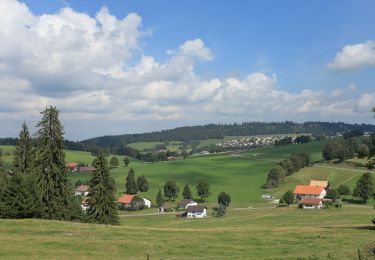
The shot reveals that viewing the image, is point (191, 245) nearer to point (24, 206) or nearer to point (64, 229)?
point (64, 229)

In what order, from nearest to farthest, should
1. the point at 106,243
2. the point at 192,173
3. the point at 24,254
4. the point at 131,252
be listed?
the point at 24,254, the point at 131,252, the point at 106,243, the point at 192,173

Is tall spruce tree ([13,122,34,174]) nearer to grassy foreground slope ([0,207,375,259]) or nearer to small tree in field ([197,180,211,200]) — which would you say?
grassy foreground slope ([0,207,375,259])

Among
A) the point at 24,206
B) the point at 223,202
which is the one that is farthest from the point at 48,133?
the point at 223,202

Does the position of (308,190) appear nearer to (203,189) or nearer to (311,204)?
(311,204)

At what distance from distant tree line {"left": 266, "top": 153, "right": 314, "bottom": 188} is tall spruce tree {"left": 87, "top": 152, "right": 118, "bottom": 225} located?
107m

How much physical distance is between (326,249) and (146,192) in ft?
445

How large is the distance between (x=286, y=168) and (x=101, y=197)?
124m

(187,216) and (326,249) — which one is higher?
(326,249)

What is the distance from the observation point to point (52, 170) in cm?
5138

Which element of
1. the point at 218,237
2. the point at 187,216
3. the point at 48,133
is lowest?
the point at 187,216

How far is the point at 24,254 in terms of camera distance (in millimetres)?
27438

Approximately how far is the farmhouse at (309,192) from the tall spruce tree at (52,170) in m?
102

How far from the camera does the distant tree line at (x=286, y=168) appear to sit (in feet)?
522

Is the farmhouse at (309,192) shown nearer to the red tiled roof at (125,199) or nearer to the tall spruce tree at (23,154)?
the red tiled roof at (125,199)
